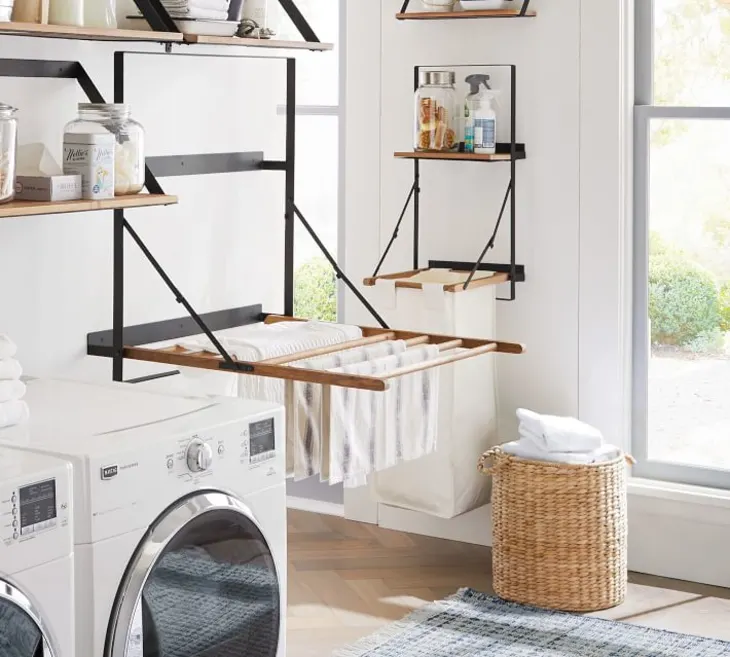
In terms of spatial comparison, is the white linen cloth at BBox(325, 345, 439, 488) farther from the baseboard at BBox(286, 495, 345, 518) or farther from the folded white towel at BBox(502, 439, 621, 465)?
the baseboard at BBox(286, 495, 345, 518)

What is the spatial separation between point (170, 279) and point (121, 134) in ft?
1.54

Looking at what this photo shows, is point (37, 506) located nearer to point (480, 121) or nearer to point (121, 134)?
point (121, 134)

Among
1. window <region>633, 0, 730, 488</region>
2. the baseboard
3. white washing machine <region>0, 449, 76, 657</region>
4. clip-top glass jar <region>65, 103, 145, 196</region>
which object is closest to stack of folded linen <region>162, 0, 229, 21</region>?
clip-top glass jar <region>65, 103, 145, 196</region>

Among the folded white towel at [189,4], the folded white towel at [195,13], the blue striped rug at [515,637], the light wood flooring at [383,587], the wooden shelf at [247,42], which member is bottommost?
the blue striped rug at [515,637]

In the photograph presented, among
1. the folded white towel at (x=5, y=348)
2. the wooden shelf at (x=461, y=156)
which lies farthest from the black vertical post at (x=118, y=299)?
the wooden shelf at (x=461, y=156)

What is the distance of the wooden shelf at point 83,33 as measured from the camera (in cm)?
241

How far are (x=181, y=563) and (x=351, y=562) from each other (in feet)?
5.35

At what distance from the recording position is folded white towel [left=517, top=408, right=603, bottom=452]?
346 centimetres

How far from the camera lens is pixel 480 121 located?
367 centimetres

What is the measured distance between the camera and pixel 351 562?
3859mm

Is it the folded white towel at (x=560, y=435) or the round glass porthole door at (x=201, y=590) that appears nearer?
the round glass porthole door at (x=201, y=590)

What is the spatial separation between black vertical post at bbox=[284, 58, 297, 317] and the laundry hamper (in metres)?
0.78

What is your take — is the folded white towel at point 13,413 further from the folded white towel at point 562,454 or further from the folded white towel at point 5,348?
the folded white towel at point 562,454

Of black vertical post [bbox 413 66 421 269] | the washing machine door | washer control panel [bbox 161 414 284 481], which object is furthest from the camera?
black vertical post [bbox 413 66 421 269]
